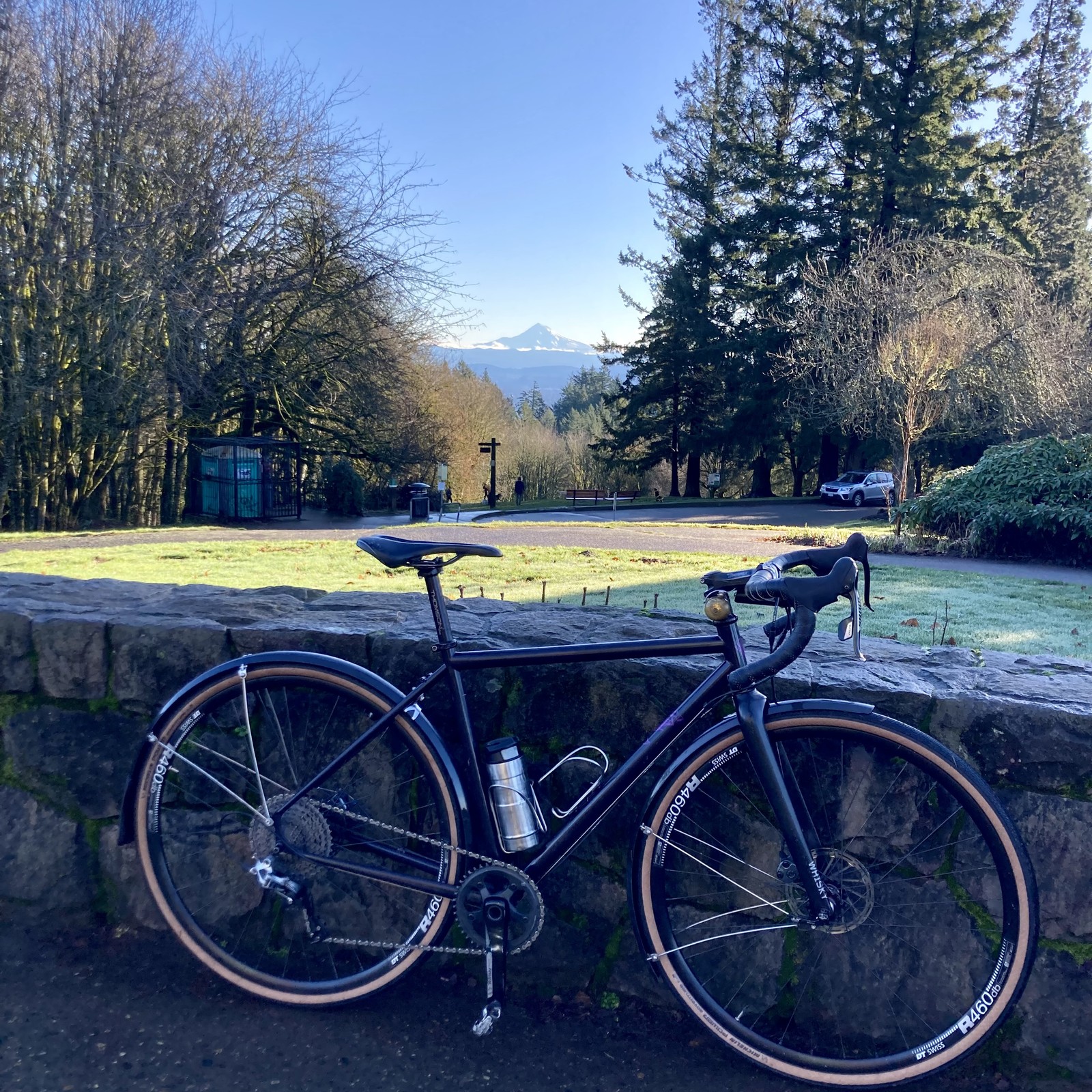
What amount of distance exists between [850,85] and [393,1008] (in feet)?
126

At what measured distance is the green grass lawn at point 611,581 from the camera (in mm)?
6305

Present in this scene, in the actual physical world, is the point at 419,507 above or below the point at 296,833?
below

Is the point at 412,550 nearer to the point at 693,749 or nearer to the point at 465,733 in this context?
the point at 465,733

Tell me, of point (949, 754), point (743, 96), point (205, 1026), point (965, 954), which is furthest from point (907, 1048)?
point (743, 96)

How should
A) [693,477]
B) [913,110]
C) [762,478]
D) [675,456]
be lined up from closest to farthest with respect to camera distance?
[913,110], [675,456], [762,478], [693,477]

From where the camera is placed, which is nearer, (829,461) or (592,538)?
(592,538)

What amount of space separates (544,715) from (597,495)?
37.8m

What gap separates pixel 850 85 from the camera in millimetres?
34469

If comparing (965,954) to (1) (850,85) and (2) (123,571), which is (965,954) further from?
(1) (850,85)

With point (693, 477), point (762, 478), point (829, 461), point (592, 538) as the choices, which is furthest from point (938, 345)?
point (693, 477)

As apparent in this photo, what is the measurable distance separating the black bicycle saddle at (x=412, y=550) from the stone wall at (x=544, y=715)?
0.26 m

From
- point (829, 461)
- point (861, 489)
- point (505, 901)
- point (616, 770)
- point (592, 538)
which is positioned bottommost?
point (592, 538)

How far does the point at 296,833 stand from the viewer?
239 centimetres

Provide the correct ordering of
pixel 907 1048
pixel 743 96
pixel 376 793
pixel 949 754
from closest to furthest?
pixel 949 754
pixel 907 1048
pixel 376 793
pixel 743 96
